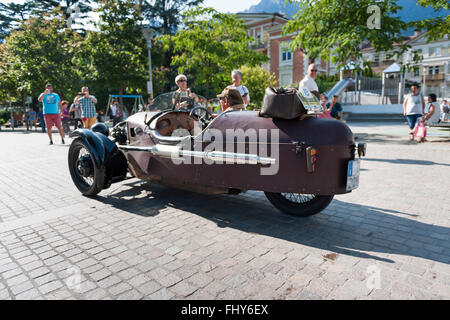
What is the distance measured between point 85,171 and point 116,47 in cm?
1839

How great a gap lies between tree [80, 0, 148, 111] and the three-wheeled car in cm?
1690

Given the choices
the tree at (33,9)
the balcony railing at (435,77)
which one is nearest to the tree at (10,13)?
the tree at (33,9)

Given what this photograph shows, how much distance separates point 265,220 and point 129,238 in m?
1.53

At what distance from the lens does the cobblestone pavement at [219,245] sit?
2238mm

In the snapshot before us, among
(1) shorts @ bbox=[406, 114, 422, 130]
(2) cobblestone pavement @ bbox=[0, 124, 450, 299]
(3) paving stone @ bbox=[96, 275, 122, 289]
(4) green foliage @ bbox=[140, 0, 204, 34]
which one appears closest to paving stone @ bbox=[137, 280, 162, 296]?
(2) cobblestone pavement @ bbox=[0, 124, 450, 299]

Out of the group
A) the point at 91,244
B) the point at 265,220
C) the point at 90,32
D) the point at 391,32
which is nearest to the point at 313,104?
the point at 265,220

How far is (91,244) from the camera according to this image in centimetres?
302

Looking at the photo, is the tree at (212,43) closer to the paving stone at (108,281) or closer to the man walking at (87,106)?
the man walking at (87,106)

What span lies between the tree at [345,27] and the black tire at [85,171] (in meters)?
7.69

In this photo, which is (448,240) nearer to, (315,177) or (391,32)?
(315,177)

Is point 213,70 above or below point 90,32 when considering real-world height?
below

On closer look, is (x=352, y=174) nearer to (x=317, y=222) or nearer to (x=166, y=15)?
(x=317, y=222)

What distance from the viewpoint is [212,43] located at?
1672cm

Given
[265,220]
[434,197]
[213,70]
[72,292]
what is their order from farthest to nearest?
[213,70] → [434,197] → [265,220] → [72,292]
